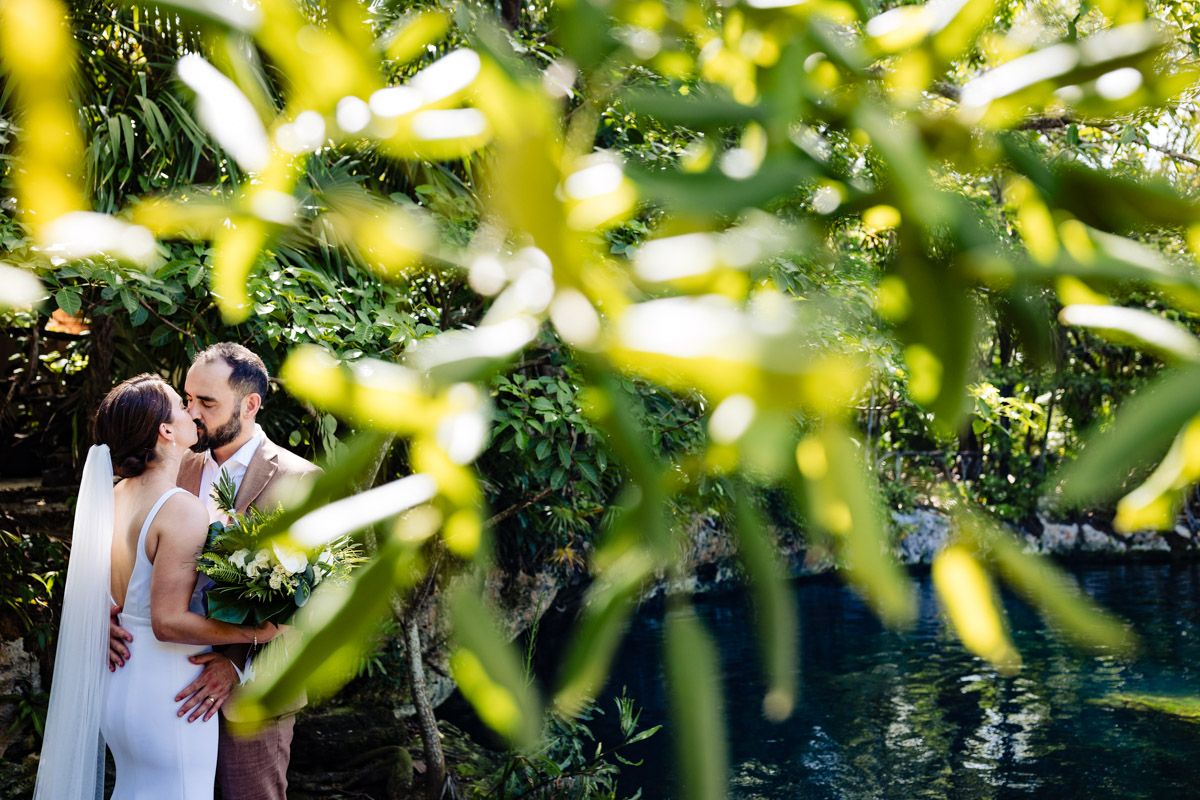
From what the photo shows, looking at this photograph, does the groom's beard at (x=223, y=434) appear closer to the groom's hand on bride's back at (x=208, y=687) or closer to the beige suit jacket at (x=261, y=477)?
the beige suit jacket at (x=261, y=477)

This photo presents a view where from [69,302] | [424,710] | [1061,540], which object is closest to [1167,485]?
[69,302]

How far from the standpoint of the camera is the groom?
6.72 feet

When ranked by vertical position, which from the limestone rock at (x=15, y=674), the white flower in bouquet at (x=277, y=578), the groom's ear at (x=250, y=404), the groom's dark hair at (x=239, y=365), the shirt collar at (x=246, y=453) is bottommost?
the limestone rock at (x=15, y=674)

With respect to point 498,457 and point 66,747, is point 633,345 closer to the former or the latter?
point 66,747

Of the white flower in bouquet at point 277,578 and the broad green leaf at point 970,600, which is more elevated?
the white flower in bouquet at point 277,578

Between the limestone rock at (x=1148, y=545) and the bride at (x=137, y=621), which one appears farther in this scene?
the limestone rock at (x=1148, y=545)

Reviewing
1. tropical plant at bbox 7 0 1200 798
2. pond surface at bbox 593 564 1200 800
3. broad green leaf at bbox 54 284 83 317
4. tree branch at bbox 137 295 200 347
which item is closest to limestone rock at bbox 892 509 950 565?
pond surface at bbox 593 564 1200 800

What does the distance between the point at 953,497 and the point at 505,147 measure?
0.25 meters

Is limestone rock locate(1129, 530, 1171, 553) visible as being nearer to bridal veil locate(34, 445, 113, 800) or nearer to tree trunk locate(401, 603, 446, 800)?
tree trunk locate(401, 603, 446, 800)

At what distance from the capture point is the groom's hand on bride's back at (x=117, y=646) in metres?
2.06

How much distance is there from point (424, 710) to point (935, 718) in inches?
142

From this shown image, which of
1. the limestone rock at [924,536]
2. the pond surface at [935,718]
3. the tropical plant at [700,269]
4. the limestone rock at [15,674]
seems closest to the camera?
the tropical plant at [700,269]

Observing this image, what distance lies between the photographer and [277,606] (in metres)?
1.89

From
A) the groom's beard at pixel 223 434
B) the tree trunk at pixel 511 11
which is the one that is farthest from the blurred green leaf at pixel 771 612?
the tree trunk at pixel 511 11
